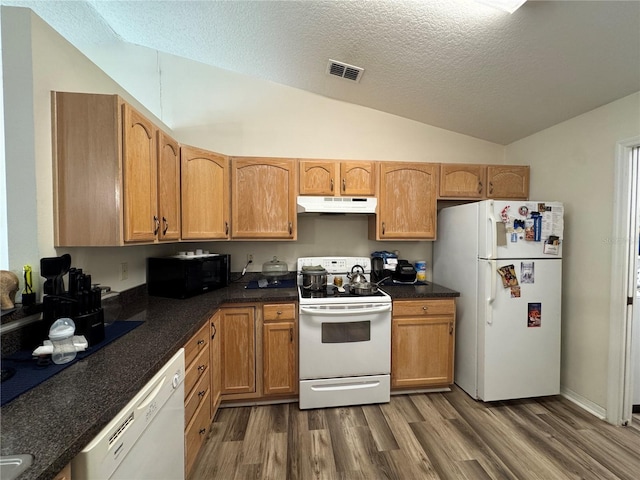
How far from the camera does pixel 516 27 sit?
4.74 feet

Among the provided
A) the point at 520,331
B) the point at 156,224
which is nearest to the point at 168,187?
the point at 156,224

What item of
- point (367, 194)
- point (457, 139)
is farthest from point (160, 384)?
point (457, 139)

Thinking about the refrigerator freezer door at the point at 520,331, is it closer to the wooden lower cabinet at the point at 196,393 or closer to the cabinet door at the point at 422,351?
the cabinet door at the point at 422,351

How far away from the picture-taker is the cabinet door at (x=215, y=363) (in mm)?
1805

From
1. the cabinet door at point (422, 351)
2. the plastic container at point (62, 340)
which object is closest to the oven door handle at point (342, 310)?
the cabinet door at point (422, 351)

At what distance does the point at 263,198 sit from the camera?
236cm

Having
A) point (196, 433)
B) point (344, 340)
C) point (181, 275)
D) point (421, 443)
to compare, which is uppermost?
point (181, 275)

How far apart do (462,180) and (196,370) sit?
2.75 meters

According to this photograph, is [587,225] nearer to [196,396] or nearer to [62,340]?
[196,396]

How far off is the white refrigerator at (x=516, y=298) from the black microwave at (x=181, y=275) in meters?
A: 2.27

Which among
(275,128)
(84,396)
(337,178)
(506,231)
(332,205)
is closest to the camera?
(84,396)

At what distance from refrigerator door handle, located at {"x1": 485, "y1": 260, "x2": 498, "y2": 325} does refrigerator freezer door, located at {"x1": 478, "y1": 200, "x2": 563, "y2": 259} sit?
0.07 meters

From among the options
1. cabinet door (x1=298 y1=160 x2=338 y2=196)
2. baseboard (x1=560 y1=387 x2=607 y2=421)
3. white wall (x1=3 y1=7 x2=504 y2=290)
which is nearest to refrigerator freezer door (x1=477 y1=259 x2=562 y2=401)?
baseboard (x1=560 y1=387 x2=607 y2=421)

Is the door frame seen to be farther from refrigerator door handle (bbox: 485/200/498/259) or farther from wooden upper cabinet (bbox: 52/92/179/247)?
wooden upper cabinet (bbox: 52/92/179/247)
